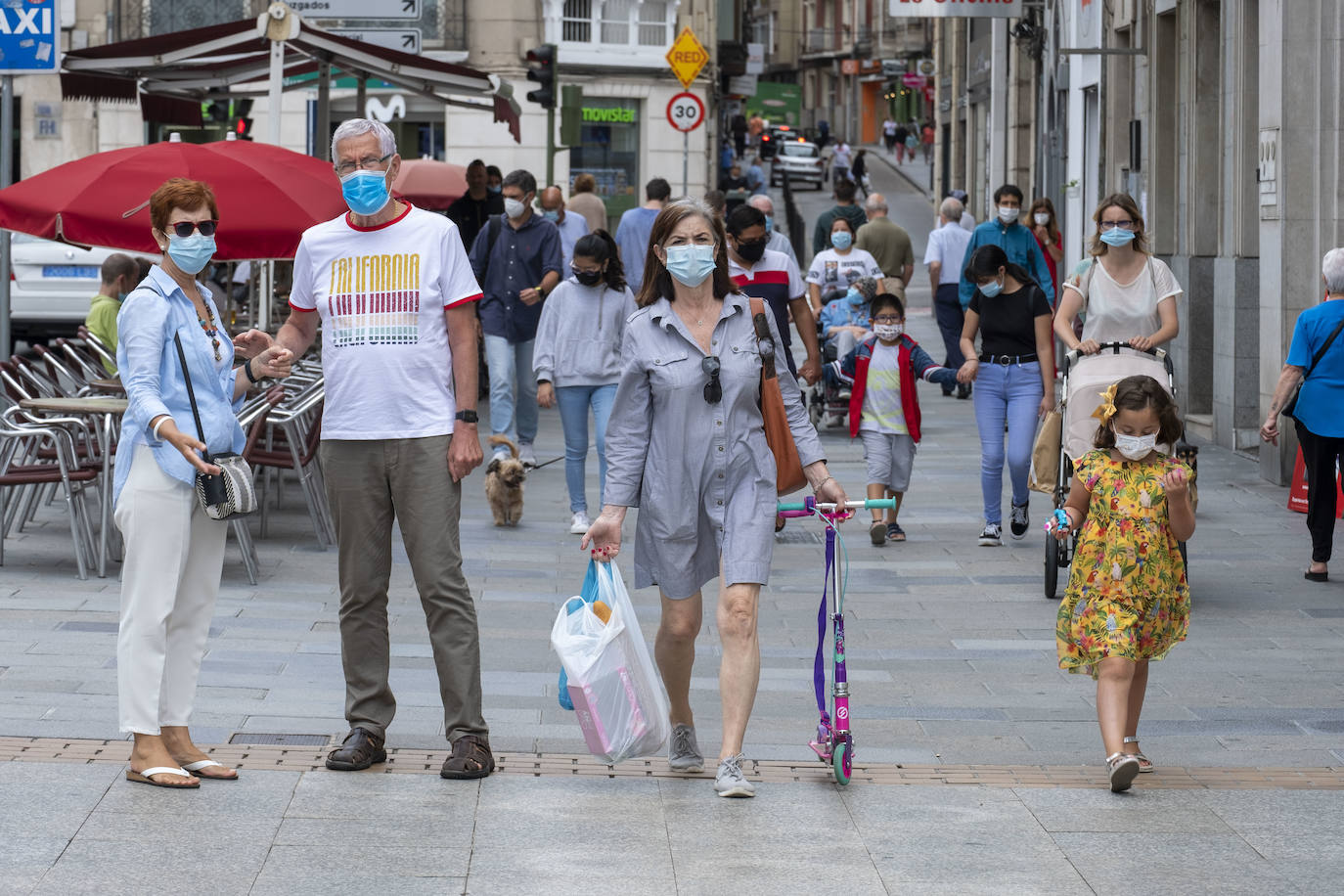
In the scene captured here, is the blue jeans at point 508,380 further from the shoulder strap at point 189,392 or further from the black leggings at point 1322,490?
the shoulder strap at point 189,392

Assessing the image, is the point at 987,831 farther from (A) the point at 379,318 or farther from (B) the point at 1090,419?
(B) the point at 1090,419

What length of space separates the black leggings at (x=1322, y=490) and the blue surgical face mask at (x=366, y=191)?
19.1ft

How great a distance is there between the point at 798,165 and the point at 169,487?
2451 inches

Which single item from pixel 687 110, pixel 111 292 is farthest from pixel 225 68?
pixel 687 110

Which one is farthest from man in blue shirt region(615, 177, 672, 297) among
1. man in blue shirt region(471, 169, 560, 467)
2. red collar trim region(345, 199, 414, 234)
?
red collar trim region(345, 199, 414, 234)

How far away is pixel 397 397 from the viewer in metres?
6.27

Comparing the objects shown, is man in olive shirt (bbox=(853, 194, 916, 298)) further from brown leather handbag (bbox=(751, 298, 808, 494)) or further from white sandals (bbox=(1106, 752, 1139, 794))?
white sandals (bbox=(1106, 752, 1139, 794))

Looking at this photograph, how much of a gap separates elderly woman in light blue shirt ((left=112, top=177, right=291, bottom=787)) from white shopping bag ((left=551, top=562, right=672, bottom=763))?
3.52 ft

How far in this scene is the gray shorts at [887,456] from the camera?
38.9 ft

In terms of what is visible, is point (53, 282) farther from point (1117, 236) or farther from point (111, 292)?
point (1117, 236)

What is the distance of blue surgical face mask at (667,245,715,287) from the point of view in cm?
623

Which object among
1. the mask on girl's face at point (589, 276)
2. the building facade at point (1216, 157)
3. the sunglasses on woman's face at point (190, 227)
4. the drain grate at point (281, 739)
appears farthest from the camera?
the building facade at point (1216, 157)

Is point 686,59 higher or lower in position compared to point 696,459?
higher

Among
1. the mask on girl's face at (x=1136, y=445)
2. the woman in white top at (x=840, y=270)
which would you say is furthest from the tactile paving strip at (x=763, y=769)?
the woman in white top at (x=840, y=270)
